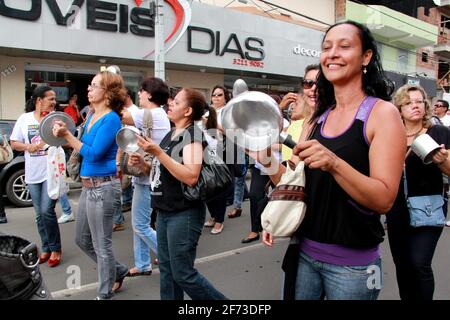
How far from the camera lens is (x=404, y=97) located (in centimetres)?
327

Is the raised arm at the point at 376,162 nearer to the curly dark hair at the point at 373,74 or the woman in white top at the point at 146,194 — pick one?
the curly dark hair at the point at 373,74

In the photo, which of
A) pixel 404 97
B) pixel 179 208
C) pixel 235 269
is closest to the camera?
pixel 179 208

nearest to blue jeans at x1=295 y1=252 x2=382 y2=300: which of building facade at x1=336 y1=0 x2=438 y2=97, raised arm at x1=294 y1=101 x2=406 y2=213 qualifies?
raised arm at x1=294 y1=101 x2=406 y2=213

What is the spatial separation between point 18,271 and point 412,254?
2.43m

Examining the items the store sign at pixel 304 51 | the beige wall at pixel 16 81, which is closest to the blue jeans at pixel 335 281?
the beige wall at pixel 16 81

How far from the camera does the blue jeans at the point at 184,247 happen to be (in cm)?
277

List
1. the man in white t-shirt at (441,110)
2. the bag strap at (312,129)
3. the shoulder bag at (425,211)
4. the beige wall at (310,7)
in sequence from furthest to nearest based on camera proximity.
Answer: the beige wall at (310,7)
the man in white t-shirt at (441,110)
the shoulder bag at (425,211)
the bag strap at (312,129)

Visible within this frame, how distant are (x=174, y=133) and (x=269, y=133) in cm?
139

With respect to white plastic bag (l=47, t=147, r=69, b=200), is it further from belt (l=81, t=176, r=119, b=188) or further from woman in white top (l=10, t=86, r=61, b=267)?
belt (l=81, t=176, r=119, b=188)

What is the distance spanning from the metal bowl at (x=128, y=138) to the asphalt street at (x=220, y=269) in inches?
51.0

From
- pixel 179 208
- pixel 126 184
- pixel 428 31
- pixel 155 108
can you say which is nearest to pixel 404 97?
pixel 179 208

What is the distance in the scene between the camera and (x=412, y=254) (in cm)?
289

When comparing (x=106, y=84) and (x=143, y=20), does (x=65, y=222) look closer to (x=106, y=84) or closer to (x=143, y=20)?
(x=106, y=84)

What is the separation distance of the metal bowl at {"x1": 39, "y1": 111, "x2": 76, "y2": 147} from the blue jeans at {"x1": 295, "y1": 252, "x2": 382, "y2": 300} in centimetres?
233
